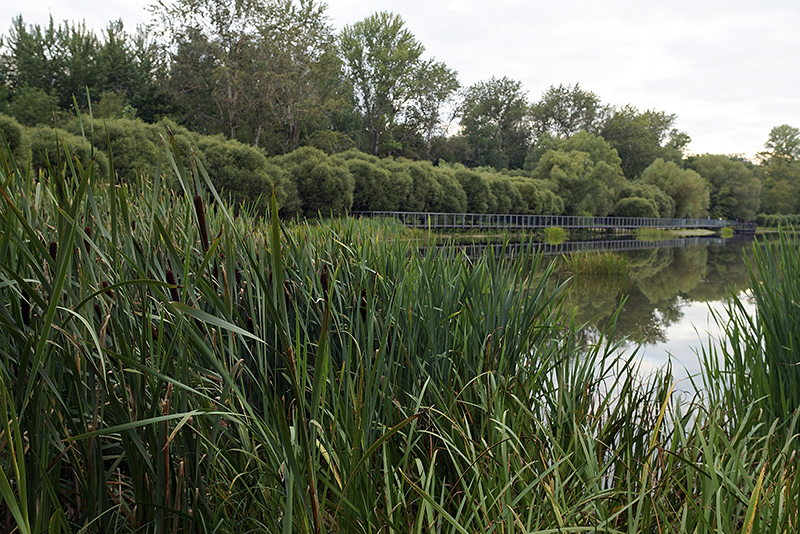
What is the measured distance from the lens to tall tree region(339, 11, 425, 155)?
3622 centimetres

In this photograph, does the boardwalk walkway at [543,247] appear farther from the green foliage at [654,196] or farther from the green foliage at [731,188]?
the green foliage at [731,188]

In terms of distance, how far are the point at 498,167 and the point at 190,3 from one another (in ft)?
86.9

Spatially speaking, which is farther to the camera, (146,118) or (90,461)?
(146,118)

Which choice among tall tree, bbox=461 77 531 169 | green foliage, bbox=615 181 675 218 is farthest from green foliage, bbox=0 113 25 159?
tall tree, bbox=461 77 531 169

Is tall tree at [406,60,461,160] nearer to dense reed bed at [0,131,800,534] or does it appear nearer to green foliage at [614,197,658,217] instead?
green foliage at [614,197,658,217]

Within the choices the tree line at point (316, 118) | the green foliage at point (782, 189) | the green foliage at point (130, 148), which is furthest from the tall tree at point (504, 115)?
the green foliage at point (130, 148)

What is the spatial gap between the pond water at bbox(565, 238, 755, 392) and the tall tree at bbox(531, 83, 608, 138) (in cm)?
4031

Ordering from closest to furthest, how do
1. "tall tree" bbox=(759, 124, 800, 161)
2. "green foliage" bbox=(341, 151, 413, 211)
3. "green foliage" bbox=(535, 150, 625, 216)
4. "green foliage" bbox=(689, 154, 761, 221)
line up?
"green foliage" bbox=(341, 151, 413, 211), "green foliage" bbox=(535, 150, 625, 216), "green foliage" bbox=(689, 154, 761, 221), "tall tree" bbox=(759, 124, 800, 161)

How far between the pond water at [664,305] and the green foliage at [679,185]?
93.3ft

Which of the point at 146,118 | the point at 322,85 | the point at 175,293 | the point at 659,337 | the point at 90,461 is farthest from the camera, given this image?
the point at 322,85

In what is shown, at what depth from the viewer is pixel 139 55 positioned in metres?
27.5

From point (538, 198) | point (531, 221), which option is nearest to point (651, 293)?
point (531, 221)

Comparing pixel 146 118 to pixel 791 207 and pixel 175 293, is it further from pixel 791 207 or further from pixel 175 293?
pixel 791 207

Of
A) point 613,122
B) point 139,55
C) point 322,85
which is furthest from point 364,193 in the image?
point 613,122
